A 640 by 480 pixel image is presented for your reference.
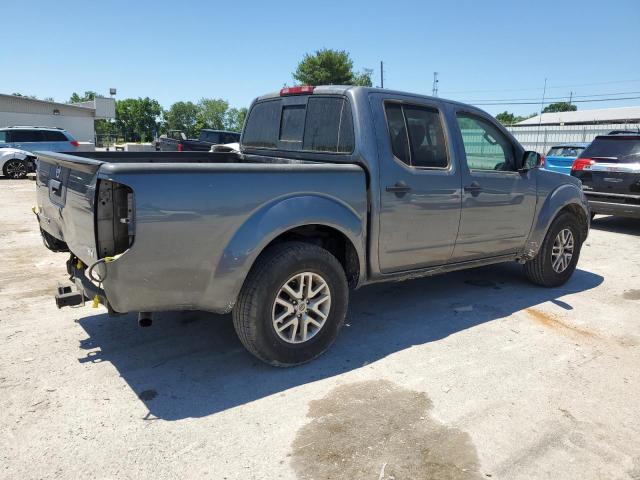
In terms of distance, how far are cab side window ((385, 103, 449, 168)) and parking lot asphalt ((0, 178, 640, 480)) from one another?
1464 millimetres

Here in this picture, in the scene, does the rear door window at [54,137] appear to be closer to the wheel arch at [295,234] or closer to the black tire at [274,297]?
the wheel arch at [295,234]

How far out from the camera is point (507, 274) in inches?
249

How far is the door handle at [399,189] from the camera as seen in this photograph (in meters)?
3.91

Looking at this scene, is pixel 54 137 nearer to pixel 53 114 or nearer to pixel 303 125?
pixel 303 125

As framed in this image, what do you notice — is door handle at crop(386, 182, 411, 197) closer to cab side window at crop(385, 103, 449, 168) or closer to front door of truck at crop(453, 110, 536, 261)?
cab side window at crop(385, 103, 449, 168)

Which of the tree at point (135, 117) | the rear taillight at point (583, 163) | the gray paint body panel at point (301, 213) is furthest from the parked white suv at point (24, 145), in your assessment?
the tree at point (135, 117)

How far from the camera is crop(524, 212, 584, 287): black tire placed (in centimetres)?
552

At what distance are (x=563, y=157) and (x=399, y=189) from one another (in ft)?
37.2

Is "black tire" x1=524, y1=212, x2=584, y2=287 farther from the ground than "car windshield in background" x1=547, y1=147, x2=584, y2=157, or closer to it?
closer to it

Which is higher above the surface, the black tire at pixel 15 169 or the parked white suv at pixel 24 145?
the parked white suv at pixel 24 145

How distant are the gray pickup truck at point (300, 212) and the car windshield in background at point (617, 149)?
15.8ft

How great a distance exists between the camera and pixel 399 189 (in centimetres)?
396

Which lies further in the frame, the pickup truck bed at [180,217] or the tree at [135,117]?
the tree at [135,117]

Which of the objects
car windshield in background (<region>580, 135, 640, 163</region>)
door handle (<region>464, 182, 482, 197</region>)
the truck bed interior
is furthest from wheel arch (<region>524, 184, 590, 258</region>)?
car windshield in background (<region>580, 135, 640, 163</region>)
